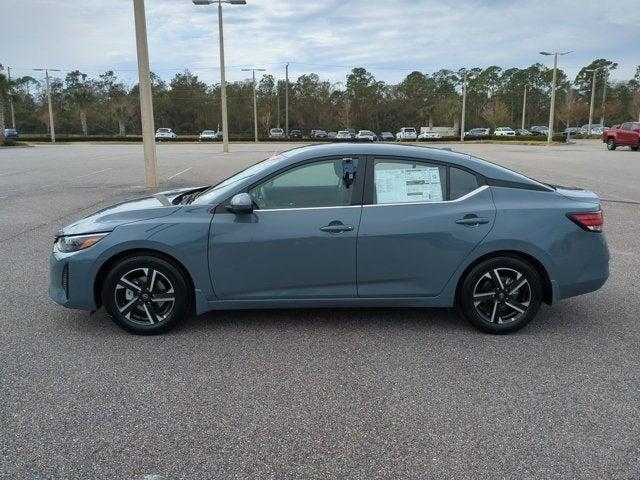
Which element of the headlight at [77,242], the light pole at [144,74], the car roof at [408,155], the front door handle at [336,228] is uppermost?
the light pole at [144,74]

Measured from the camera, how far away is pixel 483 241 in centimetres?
445

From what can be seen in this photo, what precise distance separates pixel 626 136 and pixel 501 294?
39553mm

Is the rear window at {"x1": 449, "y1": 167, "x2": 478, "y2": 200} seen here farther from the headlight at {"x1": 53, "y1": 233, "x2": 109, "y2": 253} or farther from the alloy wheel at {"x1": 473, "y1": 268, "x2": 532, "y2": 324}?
the headlight at {"x1": 53, "y1": 233, "x2": 109, "y2": 253}

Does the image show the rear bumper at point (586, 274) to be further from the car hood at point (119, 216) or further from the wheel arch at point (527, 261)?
the car hood at point (119, 216)

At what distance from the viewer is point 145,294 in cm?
449

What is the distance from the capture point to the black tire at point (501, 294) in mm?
4520

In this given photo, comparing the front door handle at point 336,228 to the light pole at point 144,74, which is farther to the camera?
the light pole at point 144,74

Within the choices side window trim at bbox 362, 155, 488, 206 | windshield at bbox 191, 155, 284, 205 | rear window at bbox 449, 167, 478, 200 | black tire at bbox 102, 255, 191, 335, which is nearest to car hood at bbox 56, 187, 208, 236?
windshield at bbox 191, 155, 284, 205

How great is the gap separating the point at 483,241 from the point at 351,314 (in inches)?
53.0

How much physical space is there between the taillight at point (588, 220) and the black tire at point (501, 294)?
52 cm

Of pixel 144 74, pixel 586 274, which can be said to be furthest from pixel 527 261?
pixel 144 74

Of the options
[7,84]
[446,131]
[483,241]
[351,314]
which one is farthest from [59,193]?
[446,131]

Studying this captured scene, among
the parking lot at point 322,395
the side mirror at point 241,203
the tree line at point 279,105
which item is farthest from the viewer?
the tree line at point 279,105

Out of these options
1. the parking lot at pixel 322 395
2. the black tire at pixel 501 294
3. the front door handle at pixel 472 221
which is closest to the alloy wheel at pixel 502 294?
the black tire at pixel 501 294
